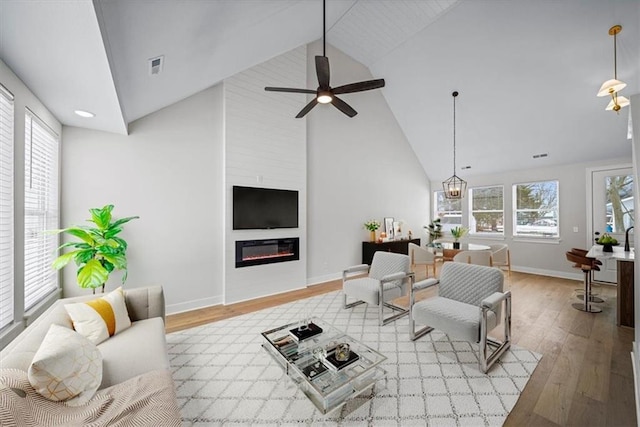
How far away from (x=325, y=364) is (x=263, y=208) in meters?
2.98

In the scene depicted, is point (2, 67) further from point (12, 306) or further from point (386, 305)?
point (386, 305)

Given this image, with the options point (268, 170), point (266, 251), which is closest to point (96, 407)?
point (266, 251)

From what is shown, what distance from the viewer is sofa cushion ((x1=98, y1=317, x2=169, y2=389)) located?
168 centimetres

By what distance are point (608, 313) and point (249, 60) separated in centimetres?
609

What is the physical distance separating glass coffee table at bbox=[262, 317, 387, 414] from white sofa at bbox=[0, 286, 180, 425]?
0.79 meters

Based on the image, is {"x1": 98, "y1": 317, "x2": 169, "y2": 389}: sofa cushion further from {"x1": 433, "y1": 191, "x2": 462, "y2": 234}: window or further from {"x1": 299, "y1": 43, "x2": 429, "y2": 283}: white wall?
{"x1": 433, "y1": 191, "x2": 462, "y2": 234}: window

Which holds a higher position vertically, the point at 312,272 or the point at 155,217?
the point at 155,217

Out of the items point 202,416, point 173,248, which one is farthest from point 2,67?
point 202,416

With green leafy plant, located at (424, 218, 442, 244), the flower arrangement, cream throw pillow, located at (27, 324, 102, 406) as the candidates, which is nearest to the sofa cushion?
cream throw pillow, located at (27, 324, 102, 406)

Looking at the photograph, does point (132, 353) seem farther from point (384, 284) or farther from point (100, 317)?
point (384, 284)

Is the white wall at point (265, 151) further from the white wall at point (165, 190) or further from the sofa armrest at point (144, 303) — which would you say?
the sofa armrest at point (144, 303)

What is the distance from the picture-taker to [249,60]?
12.0 ft

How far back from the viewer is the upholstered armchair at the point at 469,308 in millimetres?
2256

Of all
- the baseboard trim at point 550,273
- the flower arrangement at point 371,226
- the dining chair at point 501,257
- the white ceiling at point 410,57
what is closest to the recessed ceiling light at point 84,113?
the white ceiling at point 410,57
